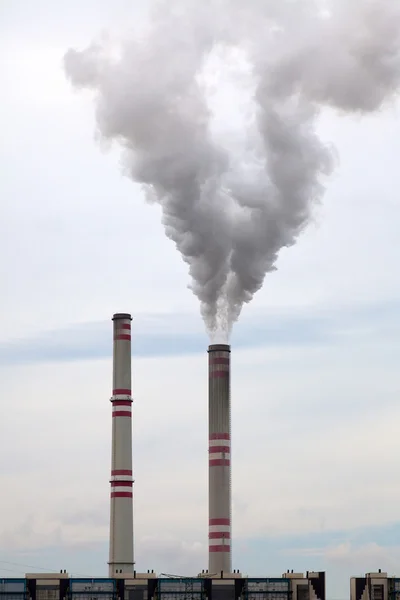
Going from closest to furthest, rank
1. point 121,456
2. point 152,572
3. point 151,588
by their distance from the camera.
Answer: point 151,588 < point 152,572 < point 121,456

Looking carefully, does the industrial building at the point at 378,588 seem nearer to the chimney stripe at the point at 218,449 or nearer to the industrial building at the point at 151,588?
the industrial building at the point at 151,588

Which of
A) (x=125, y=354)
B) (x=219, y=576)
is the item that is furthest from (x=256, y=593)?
(x=125, y=354)

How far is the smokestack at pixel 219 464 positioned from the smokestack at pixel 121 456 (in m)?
6.78

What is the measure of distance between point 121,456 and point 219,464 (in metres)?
8.03

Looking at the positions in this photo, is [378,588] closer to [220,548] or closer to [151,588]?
[220,548]

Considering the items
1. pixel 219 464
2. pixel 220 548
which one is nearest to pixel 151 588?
pixel 220 548

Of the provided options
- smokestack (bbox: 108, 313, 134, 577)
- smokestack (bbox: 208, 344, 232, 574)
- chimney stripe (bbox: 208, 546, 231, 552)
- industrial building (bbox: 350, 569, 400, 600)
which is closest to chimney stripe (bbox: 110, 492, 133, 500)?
smokestack (bbox: 108, 313, 134, 577)

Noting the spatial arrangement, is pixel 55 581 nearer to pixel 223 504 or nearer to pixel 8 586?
pixel 8 586

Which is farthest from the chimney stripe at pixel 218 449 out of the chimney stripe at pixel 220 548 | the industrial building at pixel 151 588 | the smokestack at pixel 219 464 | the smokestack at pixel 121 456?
the industrial building at pixel 151 588

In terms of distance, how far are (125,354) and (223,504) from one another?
13371 mm

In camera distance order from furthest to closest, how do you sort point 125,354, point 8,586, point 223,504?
point 125,354, point 223,504, point 8,586

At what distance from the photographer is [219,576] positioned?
90.6m

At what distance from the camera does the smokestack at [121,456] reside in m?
96.8

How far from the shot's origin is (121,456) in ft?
321
